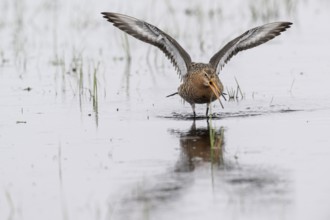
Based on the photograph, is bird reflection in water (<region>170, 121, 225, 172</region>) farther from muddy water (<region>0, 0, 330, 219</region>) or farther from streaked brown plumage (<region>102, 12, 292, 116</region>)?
streaked brown plumage (<region>102, 12, 292, 116</region>)

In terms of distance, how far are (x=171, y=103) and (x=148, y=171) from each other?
406 centimetres

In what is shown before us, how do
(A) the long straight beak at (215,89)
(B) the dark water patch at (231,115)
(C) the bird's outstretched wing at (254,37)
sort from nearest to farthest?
1. (A) the long straight beak at (215,89)
2. (B) the dark water patch at (231,115)
3. (C) the bird's outstretched wing at (254,37)

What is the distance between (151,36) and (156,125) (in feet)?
6.63

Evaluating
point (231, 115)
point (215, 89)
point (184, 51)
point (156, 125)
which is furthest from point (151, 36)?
point (156, 125)

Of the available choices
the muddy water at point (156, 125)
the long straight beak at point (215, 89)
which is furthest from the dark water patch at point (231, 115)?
the long straight beak at point (215, 89)

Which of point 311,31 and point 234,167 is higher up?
point 311,31

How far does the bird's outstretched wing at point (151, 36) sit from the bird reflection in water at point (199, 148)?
1746mm

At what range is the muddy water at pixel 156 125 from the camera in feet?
24.5

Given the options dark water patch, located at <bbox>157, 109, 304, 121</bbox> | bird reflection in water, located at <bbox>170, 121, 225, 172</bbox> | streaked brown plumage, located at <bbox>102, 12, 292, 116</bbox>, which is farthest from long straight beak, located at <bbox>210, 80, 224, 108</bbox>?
bird reflection in water, located at <bbox>170, 121, 225, 172</bbox>

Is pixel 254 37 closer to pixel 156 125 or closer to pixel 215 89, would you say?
pixel 215 89

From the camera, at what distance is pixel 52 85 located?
45.0 feet

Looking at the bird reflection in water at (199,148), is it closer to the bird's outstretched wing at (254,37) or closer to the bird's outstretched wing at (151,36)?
the bird's outstretched wing at (151,36)

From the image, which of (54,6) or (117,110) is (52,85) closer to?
(117,110)

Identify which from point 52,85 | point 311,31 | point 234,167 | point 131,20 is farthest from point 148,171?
point 311,31
